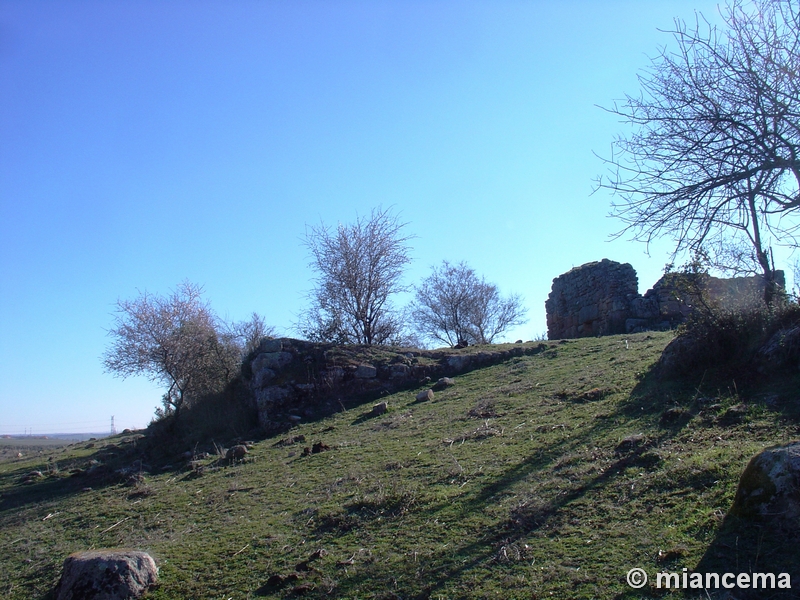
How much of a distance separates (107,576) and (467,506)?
3303 mm

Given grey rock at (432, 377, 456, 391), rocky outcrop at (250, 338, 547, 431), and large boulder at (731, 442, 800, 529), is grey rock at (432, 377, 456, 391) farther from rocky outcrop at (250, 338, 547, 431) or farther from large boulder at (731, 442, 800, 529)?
large boulder at (731, 442, 800, 529)

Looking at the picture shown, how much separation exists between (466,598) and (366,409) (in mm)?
8569

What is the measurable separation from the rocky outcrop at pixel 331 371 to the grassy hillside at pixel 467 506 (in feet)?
9.84

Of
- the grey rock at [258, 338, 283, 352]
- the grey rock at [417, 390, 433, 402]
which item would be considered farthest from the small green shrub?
the grey rock at [258, 338, 283, 352]

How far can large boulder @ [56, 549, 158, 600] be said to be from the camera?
5195 mm

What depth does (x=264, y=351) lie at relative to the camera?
15.1m

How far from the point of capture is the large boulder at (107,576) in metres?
5.20

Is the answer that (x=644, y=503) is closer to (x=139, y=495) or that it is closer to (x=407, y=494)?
(x=407, y=494)

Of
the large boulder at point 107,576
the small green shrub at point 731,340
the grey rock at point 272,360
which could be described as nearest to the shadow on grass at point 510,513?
the large boulder at point 107,576

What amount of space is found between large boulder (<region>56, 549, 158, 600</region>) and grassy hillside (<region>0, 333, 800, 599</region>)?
25cm

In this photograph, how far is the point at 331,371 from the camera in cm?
1442

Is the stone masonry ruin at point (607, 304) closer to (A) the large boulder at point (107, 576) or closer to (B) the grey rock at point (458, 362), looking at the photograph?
(B) the grey rock at point (458, 362)

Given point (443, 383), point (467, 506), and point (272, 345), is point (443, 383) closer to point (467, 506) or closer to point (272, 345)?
point (272, 345)

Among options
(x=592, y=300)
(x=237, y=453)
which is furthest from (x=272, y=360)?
(x=592, y=300)
